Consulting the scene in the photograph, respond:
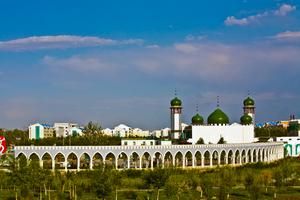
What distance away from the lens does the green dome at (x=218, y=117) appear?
199 ft

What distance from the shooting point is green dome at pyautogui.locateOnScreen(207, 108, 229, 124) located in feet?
199

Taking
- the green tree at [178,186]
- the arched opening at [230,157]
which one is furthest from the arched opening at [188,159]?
the green tree at [178,186]

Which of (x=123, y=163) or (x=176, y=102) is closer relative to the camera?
(x=123, y=163)

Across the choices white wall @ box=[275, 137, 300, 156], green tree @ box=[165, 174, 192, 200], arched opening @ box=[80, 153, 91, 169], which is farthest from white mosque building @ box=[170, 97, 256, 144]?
green tree @ box=[165, 174, 192, 200]

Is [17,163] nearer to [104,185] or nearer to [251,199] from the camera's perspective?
[104,185]

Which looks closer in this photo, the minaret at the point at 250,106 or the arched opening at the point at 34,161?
the arched opening at the point at 34,161

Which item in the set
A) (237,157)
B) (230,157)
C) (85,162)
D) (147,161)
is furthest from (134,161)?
(237,157)

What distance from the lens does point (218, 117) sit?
6069cm

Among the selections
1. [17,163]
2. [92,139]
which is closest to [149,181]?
[17,163]

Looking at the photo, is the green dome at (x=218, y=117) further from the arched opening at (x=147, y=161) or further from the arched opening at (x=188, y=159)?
the arched opening at (x=147, y=161)

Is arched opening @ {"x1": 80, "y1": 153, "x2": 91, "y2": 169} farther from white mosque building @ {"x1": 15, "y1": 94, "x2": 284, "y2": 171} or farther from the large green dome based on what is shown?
the large green dome

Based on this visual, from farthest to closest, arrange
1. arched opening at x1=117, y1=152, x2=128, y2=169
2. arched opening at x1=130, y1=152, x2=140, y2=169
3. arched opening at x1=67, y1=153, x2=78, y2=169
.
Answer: arched opening at x1=130, y1=152, x2=140, y2=169
arched opening at x1=117, y1=152, x2=128, y2=169
arched opening at x1=67, y1=153, x2=78, y2=169

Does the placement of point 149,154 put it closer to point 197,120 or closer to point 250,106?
point 197,120

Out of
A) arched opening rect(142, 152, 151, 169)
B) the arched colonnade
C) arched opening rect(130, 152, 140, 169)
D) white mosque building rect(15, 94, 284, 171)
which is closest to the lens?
the arched colonnade
